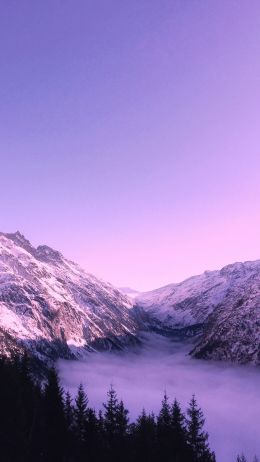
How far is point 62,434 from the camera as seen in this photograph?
5044 centimetres

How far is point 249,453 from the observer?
194 meters

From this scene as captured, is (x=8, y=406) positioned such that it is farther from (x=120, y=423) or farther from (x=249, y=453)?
(x=249, y=453)

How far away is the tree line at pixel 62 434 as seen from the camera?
158 ft

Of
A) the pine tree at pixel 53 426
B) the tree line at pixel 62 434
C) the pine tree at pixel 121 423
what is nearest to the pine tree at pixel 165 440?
the tree line at pixel 62 434

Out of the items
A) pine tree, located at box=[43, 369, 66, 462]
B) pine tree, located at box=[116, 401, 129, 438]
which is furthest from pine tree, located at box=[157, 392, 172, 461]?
pine tree, located at box=[43, 369, 66, 462]

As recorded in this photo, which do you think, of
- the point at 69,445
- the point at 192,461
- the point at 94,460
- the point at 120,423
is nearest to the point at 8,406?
the point at 69,445

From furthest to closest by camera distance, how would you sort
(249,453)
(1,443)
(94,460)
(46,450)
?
(249,453) → (94,460) → (46,450) → (1,443)

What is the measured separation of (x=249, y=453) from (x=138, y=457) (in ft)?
506

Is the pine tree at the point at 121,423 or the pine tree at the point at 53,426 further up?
the pine tree at the point at 53,426

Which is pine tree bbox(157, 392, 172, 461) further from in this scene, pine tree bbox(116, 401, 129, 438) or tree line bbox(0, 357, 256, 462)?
pine tree bbox(116, 401, 129, 438)

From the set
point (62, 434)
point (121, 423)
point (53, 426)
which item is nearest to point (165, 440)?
point (121, 423)

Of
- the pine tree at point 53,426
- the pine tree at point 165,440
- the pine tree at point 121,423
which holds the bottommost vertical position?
the pine tree at point 165,440

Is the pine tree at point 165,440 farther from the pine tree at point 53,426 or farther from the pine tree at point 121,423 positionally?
the pine tree at point 53,426

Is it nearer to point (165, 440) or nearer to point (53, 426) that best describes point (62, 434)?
point (53, 426)
